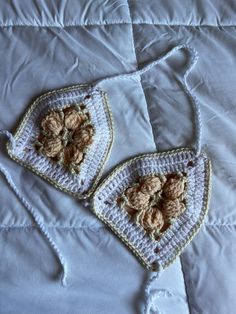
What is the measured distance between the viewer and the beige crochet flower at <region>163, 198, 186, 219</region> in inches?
33.8

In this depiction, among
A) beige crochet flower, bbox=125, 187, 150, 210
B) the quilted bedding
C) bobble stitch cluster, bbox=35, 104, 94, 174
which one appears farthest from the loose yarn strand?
bobble stitch cluster, bbox=35, 104, 94, 174

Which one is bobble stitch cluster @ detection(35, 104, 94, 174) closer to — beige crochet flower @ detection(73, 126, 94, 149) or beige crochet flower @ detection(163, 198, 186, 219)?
beige crochet flower @ detection(73, 126, 94, 149)

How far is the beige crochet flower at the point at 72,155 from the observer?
869mm

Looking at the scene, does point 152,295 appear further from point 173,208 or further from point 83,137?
point 83,137

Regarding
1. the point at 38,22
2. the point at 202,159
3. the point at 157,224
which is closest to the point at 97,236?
the point at 157,224

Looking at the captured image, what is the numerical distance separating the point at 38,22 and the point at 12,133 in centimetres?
25

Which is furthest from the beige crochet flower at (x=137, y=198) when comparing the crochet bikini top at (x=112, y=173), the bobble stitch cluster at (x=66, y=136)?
the bobble stitch cluster at (x=66, y=136)

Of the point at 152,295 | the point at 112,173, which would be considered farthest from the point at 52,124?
the point at 152,295

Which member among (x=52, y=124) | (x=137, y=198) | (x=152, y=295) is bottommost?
(x=152, y=295)

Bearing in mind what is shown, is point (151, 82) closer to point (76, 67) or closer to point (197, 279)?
point (76, 67)

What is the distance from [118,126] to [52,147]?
0.14m

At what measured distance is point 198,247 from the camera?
84cm

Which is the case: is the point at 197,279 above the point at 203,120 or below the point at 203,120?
below

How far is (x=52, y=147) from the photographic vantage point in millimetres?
875
